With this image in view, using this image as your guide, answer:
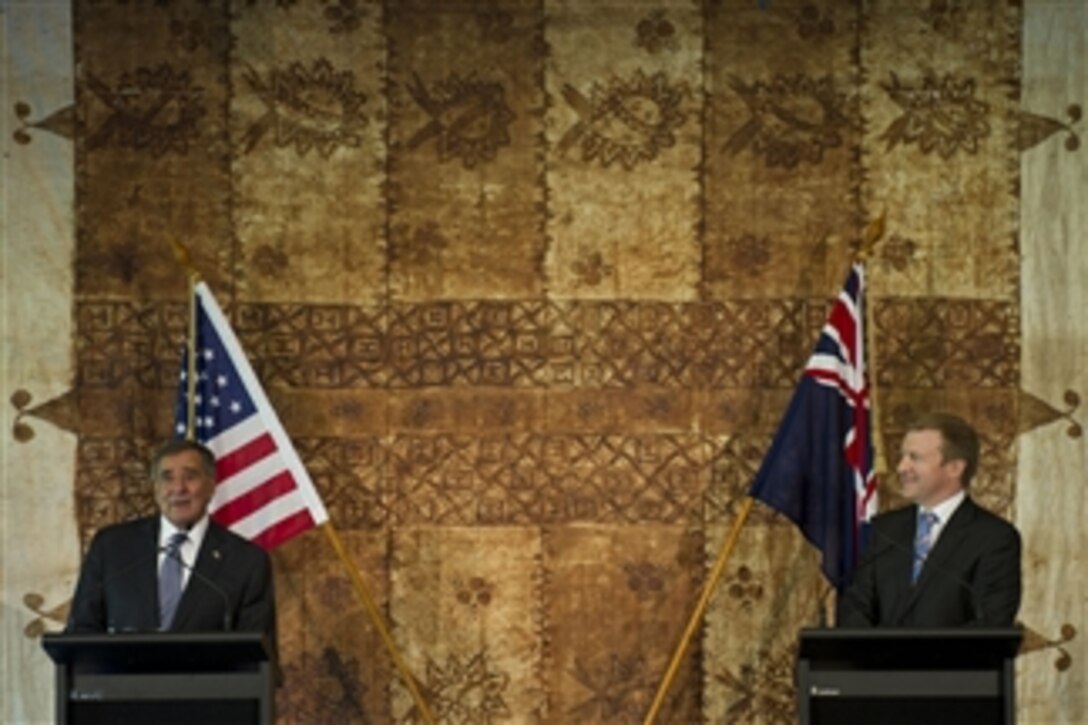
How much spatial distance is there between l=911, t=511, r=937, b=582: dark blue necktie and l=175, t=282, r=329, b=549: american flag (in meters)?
2.11

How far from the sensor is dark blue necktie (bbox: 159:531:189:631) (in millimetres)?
6141

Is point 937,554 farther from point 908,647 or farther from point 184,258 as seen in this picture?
point 184,258

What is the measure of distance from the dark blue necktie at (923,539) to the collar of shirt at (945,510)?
0.04ft

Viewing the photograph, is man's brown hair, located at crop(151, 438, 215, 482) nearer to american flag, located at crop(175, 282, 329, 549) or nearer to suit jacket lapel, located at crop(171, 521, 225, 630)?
suit jacket lapel, located at crop(171, 521, 225, 630)

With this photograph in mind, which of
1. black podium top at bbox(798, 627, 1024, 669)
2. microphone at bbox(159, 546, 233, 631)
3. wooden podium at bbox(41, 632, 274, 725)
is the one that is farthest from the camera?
microphone at bbox(159, 546, 233, 631)

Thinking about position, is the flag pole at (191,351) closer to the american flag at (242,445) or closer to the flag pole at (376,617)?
the american flag at (242,445)

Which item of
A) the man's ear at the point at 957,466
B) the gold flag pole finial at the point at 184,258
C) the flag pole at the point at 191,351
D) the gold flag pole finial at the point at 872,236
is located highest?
the gold flag pole finial at the point at 872,236

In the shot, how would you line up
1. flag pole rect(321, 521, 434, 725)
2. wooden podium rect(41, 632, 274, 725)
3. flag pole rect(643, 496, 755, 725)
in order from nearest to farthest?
wooden podium rect(41, 632, 274, 725) → flag pole rect(321, 521, 434, 725) → flag pole rect(643, 496, 755, 725)

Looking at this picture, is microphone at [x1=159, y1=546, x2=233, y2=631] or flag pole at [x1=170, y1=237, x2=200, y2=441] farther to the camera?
flag pole at [x1=170, y1=237, x2=200, y2=441]

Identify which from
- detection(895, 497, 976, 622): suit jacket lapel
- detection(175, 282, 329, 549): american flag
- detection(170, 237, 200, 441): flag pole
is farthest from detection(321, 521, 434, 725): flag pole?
detection(895, 497, 976, 622): suit jacket lapel

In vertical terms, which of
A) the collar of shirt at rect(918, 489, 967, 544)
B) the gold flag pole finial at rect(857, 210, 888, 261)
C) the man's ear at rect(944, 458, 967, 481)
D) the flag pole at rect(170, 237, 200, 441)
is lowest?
the collar of shirt at rect(918, 489, 967, 544)

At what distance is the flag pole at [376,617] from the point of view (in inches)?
278

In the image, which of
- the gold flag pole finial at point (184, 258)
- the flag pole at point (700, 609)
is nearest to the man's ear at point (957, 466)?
the flag pole at point (700, 609)

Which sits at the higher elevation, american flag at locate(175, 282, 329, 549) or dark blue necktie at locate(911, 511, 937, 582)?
american flag at locate(175, 282, 329, 549)
